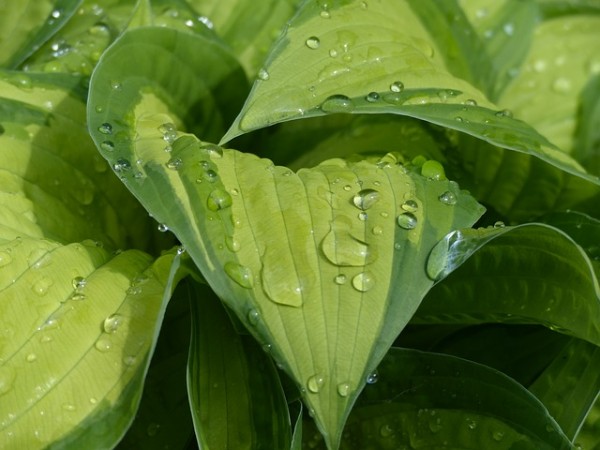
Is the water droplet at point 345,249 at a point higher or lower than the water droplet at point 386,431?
higher

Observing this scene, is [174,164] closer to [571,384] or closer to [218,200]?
[218,200]

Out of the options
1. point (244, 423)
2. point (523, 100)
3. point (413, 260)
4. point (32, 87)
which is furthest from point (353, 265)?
point (523, 100)

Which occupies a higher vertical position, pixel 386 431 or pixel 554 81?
pixel 554 81

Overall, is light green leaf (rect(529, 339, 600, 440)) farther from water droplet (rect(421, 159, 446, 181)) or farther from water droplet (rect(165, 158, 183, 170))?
water droplet (rect(165, 158, 183, 170))

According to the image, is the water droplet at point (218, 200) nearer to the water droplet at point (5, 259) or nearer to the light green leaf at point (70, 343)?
the light green leaf at point (70, 343)

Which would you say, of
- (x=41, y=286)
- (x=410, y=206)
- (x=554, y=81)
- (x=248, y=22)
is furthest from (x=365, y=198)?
(x=554, y=81)

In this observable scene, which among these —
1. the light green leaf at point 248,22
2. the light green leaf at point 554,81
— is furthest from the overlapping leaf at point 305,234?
the light green leaf at point 554,81
